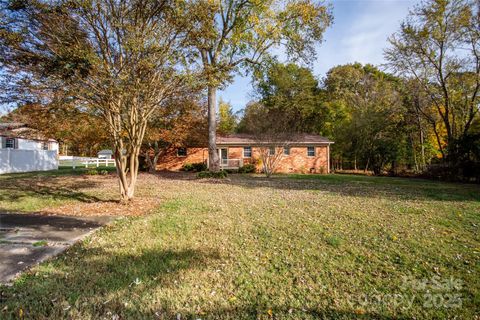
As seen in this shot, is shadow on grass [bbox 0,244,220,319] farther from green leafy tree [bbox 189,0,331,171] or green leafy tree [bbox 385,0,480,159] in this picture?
green leafy tree [bbox 385,0,480,159]

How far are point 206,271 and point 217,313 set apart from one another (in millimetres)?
864

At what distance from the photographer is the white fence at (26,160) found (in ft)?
57.1

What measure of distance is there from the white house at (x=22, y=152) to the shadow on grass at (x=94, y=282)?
46.8ft

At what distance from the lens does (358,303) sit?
2.64m

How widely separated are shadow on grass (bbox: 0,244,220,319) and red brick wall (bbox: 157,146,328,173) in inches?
727

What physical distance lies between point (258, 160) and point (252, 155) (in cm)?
71

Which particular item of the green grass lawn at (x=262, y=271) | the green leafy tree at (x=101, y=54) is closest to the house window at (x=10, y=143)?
the green leafy tree at (x=101, y=54)

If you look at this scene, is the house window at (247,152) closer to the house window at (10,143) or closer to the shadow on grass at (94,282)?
the house window at (10,143)

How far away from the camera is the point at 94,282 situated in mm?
2957

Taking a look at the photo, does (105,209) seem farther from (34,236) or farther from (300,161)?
(300,161)

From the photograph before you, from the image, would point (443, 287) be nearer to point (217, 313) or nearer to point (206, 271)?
point (217, 313)

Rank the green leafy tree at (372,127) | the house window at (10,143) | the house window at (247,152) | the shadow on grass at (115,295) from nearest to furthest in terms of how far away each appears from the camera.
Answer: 1. the shadow on grass at (115,295)
2. the house window at (10,143)
3. the green leafy tree at (372,127)
4. the house window at (247,152)

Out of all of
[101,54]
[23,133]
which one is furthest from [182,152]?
[101,54]

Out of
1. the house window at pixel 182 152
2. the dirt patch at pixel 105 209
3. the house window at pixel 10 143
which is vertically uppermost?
the house window at pixel 10 143
